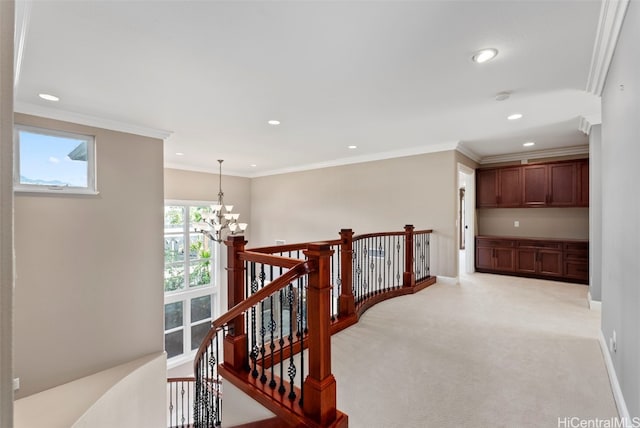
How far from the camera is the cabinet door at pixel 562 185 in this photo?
Result: 17.2 ft

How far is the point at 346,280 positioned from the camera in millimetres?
3324

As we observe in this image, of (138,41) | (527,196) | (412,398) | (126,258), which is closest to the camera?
(412,398)

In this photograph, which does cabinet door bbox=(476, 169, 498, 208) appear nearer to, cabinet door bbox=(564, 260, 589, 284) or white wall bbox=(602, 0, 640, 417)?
cabinet door bbox=(564, 260, 589, 284)

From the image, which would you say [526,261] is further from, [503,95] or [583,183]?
[503,95]

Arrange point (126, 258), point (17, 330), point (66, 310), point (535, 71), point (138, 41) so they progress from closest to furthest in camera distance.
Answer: point (138, 41), point (535, 71), point (17, 330), point (66, 310), point (126, 258)

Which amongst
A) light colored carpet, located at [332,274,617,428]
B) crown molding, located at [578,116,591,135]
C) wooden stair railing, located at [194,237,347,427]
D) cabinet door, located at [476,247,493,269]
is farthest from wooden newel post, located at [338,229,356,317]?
cabinet door, located at [476,247,493,269]

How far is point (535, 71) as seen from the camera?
8.46ft

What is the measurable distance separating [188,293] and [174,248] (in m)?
1.18

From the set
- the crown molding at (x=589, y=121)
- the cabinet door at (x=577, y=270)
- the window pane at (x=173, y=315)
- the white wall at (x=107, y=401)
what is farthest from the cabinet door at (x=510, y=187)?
the window pane at (x=173, y=315)

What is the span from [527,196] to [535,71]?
3.92 m

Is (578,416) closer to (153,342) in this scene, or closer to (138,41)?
(138,41)

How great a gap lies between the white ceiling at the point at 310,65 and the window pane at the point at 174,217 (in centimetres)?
331

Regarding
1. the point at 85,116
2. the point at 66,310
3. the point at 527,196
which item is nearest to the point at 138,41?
the point at 85,116

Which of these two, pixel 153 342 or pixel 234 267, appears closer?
pixel 234 267
